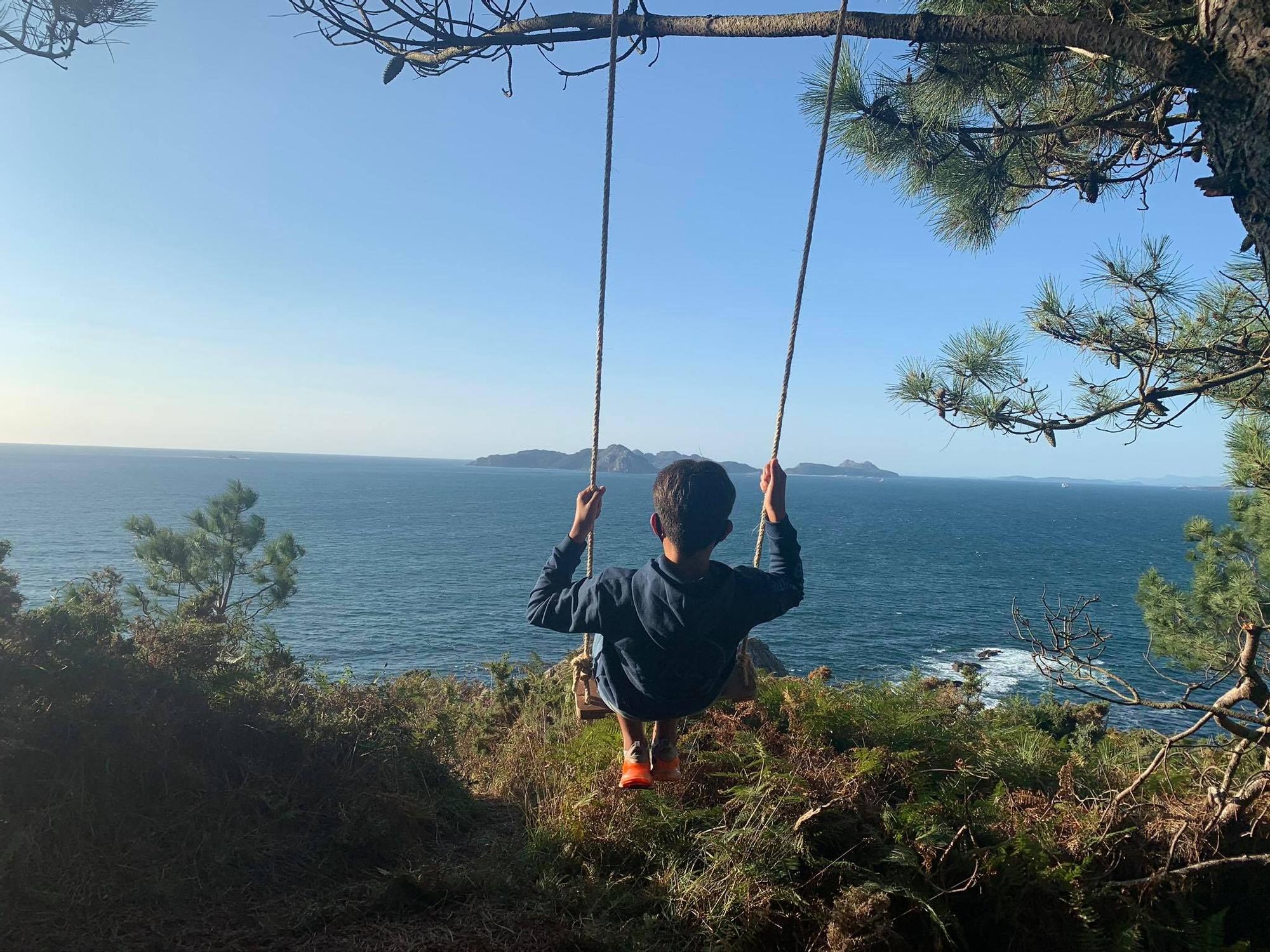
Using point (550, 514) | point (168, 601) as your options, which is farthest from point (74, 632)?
point (550, 514)

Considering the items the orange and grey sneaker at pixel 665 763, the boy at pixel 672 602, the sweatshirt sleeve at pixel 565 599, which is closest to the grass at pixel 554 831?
the orange and grey sneaker at pixel 665 763

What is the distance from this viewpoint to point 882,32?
10.3 ft

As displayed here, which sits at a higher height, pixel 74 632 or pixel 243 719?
pixel 74 632

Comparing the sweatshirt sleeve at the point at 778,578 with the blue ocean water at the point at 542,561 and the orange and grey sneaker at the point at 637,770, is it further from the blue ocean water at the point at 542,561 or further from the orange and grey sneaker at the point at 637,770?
the blue ocean water at the point at 542,561

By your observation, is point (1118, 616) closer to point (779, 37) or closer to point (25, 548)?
point (779, 37)

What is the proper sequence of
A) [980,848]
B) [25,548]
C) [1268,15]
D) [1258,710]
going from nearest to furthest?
1. [1268,15]
2. [980,848]
3. [1258,710]
4. [25,548]

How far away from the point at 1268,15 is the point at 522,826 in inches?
178

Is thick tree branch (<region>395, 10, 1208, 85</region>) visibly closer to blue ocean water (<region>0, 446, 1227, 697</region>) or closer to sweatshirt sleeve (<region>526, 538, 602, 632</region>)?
sweatshirt sleeve (<region>526, 538, 602, 632</region>)

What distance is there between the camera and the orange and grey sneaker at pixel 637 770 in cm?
296

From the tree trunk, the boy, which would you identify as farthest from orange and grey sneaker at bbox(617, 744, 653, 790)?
the tree trunk

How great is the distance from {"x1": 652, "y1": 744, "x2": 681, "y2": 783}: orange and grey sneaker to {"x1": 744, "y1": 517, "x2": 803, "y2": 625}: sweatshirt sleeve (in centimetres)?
73

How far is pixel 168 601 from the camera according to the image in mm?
20016

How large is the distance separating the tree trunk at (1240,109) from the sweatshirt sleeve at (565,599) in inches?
102

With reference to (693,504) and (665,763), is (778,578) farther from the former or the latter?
(665,763)
